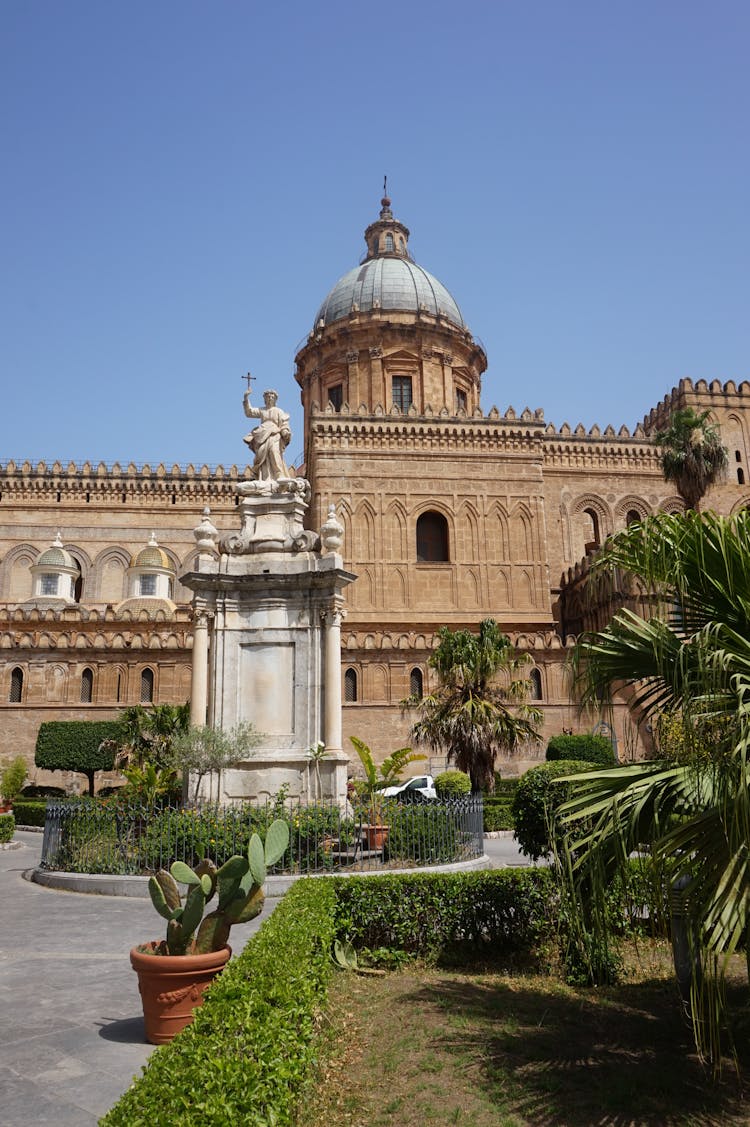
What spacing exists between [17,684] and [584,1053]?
29667mm

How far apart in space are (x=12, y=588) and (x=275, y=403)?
1284 inches

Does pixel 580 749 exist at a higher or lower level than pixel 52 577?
lower

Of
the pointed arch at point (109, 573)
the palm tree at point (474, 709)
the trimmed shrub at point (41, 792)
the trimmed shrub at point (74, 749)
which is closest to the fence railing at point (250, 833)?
the palm tree at point (474, 709)

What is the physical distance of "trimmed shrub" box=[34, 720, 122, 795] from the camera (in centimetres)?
2759

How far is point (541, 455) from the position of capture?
41656mm

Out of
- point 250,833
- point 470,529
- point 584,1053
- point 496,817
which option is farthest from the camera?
point 470,529

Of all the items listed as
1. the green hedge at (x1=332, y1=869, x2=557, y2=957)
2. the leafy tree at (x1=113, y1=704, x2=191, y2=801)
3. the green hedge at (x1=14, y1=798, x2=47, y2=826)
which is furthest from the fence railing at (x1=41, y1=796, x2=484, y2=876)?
the green hedge at (x1=14, y1=798, x2=47, y2=826)

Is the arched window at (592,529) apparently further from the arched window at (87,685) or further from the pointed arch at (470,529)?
the arched window at (87,685)

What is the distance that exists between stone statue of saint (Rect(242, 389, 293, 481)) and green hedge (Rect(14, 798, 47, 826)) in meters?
12.7

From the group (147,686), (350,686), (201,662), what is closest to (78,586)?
(147,686)

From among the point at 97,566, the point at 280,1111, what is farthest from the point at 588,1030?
the point at 97,566

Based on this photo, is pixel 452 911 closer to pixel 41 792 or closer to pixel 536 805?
pixel 536 805

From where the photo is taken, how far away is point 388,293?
4684 centimetres

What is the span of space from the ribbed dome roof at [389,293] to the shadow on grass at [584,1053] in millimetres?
42001
